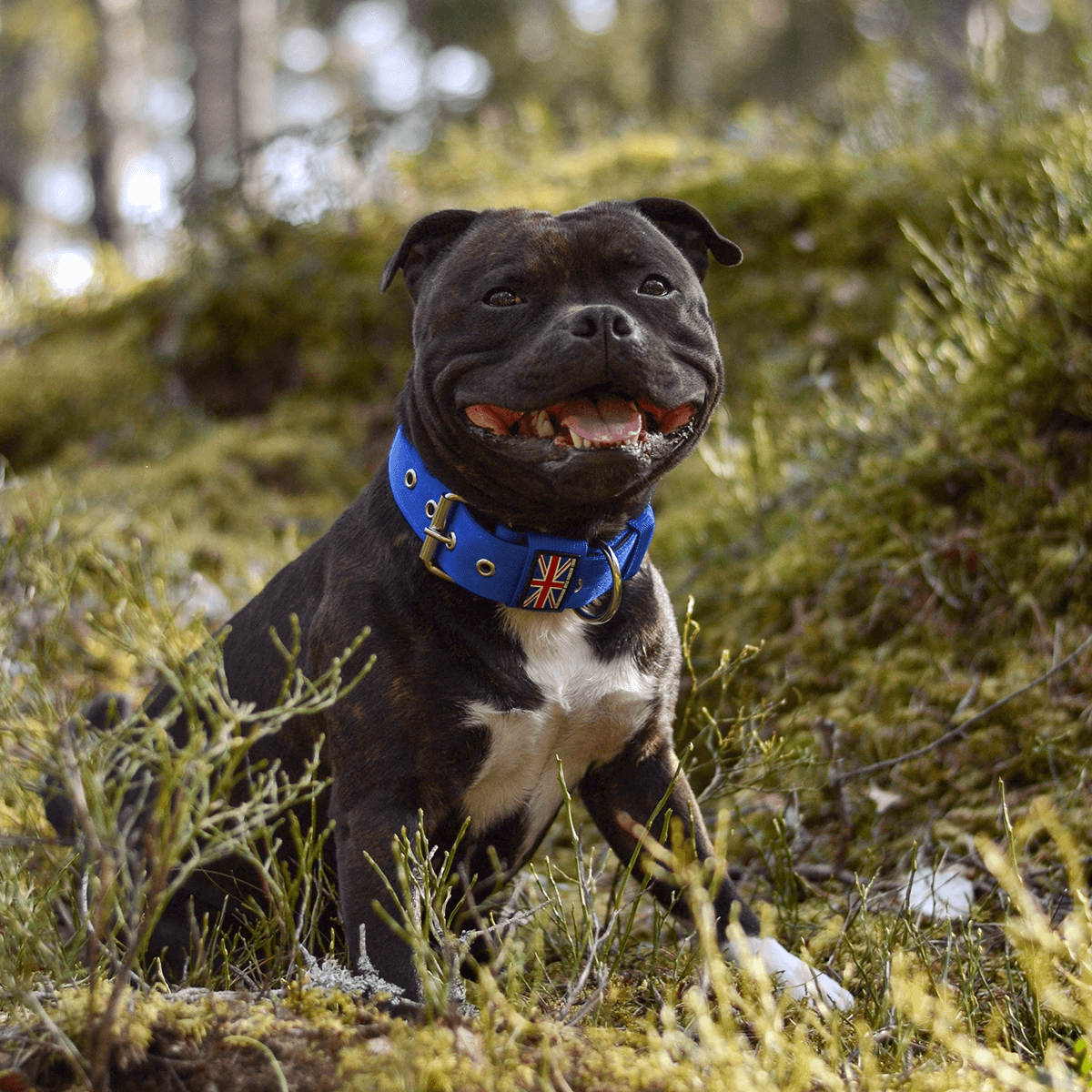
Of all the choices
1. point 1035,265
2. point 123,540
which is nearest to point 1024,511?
point 1035,265

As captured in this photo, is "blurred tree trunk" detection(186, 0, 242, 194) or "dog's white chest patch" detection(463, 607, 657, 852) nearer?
"dog's white chest patch" detection(463, 607, 657, 852)

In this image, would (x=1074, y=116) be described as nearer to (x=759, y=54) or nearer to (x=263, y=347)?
(x=263, y=347)

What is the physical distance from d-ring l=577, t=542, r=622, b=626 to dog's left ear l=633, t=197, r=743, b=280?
0.92m

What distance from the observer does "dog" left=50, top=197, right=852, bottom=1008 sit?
2.24m

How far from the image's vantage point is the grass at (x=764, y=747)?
158cm

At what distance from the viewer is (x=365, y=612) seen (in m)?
2.35

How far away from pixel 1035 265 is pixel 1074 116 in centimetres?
153

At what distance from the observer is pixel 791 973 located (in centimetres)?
237

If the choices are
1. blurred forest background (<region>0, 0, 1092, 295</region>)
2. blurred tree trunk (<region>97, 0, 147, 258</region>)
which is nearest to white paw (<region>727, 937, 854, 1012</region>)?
blurred forest background (<region>0, 0, 1092, 295</region>)

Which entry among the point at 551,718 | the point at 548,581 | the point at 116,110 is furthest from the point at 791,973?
the point at 116,110

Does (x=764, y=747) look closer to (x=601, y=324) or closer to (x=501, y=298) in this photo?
(x=601, y=324)

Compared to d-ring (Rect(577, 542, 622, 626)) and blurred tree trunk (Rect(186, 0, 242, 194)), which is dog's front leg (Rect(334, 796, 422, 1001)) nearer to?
d-ring (Rect(577, 542, 622, 626))

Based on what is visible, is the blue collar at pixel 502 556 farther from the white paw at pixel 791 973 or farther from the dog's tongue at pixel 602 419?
the white paw at pixel 791 973

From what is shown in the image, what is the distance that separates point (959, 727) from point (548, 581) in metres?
1.60
